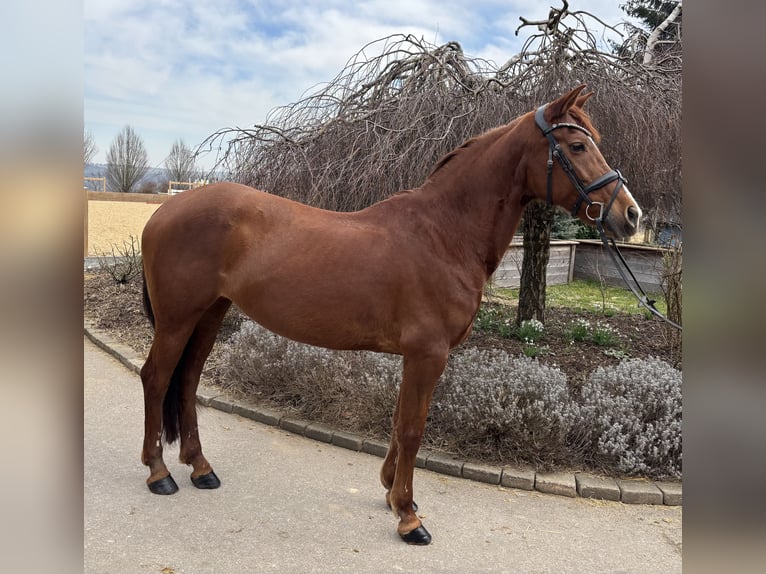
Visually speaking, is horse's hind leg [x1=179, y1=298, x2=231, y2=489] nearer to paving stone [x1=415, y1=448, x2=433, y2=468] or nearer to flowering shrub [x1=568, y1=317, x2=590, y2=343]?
paving stone [x1=415, y1=448, x2=433, y2=468]

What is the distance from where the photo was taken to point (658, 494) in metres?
3.35

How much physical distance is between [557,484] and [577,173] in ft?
6.50

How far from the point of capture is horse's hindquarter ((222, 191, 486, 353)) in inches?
109

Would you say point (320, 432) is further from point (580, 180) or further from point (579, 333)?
point (579, 333)

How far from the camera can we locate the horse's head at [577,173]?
2.46 m

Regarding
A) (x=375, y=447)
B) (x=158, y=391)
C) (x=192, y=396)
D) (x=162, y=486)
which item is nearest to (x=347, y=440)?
(x=375, y=447)

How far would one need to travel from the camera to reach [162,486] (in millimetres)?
3213

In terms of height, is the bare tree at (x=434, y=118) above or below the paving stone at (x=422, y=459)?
above

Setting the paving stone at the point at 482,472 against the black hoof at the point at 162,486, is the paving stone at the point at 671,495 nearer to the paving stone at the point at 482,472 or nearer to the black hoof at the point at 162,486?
the paving stone at the point at 482,472

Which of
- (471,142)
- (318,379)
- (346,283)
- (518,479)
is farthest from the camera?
(318,379)

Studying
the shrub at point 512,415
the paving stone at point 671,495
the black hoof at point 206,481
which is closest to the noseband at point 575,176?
the shrub at point 512,415

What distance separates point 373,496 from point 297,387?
1.49m

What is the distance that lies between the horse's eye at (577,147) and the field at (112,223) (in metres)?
13.5
